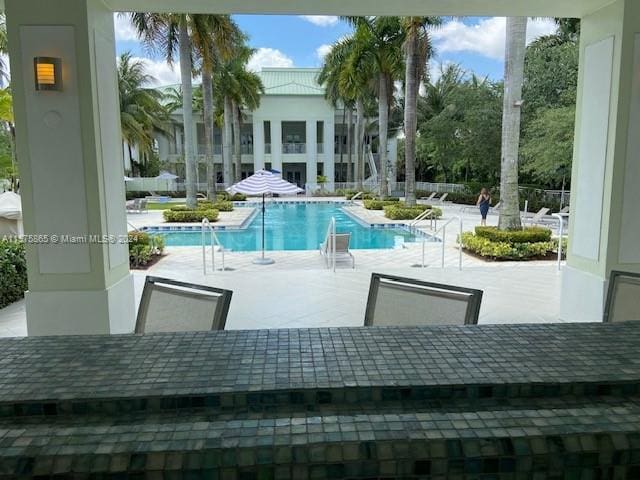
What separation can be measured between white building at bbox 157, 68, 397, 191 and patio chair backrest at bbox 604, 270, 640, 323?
104 feet

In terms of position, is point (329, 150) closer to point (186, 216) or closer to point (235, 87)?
point (235, 87)

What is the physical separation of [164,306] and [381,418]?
1511mm

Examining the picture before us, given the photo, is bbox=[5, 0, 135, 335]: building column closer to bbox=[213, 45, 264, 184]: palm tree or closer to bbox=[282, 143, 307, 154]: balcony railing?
bbox=[213, 45, 264, 184]: palm tree

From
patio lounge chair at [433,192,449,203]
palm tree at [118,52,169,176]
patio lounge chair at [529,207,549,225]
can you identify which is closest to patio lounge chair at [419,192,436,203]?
patio lounge chair at [433,192,449,203]

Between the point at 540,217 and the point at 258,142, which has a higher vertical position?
the point at 258,142

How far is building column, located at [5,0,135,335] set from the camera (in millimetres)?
3693

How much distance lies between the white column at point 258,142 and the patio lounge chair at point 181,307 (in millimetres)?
32023

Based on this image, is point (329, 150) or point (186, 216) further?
point (329, 150)

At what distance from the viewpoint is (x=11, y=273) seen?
18.8 feet

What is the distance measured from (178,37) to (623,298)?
1529 cm

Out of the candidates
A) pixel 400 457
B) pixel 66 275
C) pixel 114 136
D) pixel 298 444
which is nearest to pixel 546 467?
pixel 400 457

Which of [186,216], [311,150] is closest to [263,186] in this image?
[186,216]

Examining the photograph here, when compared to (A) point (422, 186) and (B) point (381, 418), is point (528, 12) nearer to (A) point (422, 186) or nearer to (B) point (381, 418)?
(B) point (381, 418)

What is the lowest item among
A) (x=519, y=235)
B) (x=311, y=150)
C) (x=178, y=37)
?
(x=519, y=235)
